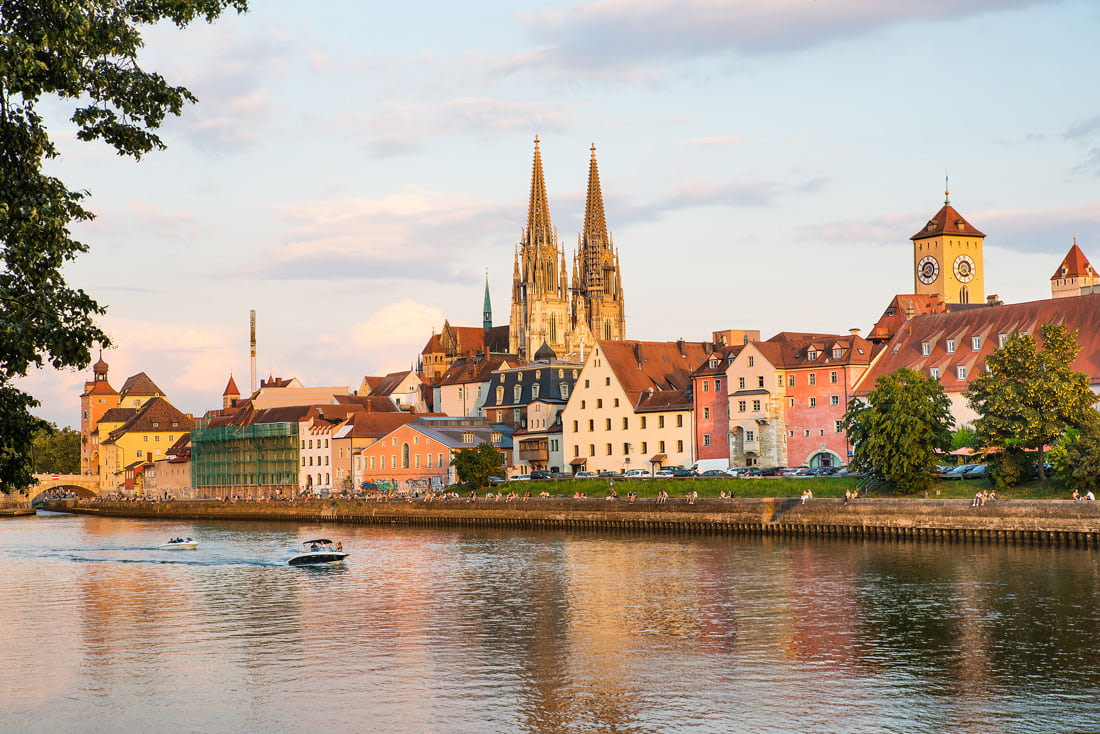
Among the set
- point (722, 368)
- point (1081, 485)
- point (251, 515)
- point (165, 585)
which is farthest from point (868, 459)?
point (251, 515)

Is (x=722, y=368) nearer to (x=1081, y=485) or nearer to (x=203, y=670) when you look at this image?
(x=1081, y=485)

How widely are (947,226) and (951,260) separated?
415 centimetres

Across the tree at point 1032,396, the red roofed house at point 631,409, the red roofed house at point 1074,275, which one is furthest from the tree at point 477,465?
the red roofed house at point 1074,275

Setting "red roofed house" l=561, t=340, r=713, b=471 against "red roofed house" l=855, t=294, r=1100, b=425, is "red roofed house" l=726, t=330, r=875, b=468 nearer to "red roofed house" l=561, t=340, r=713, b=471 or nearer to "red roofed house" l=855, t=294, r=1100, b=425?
"red roofed house" l=855, t=294, r=1100, b=425

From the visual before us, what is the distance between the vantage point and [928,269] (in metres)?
159

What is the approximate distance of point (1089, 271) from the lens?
162m

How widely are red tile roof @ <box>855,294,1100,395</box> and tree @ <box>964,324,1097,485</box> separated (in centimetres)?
1395

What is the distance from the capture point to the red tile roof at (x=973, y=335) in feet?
304

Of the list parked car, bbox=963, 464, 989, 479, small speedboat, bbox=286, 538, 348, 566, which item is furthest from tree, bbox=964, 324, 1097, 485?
small speedboat, bbox=286, 538, 348, 566

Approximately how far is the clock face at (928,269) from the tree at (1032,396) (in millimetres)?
81714

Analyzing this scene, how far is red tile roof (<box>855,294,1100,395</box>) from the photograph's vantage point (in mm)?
92562

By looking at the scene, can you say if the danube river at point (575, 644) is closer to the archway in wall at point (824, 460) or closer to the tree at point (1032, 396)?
the tree at point (1032, 396)

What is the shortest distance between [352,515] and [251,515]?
21.4m

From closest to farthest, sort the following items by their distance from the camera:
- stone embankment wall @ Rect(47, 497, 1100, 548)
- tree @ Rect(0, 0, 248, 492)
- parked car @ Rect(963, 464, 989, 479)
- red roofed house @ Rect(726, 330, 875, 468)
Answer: tree @ Rect(0, 0, 248, 492), stone embankment wall @ Rect(47, 497, 1100, 548), parked car @ Rect(963, 464, 989, 479), red roofed house @ Rect(726, 330, 875, 468)
